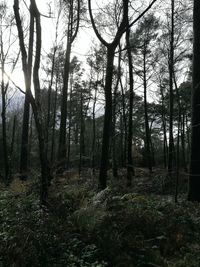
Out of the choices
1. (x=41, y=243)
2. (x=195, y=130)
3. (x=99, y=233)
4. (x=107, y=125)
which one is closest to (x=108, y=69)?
(x=107, y=125)

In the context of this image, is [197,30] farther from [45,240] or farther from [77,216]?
[45,240]

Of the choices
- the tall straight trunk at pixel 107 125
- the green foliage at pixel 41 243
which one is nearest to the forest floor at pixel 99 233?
the green foliage at pixel 41 243

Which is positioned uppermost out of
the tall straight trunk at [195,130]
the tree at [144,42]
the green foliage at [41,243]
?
the tree at [144,42]

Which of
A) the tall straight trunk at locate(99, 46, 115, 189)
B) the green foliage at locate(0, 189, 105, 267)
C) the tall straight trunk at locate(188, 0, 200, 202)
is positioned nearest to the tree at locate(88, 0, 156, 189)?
the tall straight trunk at locate(99, 46, 115, 189)

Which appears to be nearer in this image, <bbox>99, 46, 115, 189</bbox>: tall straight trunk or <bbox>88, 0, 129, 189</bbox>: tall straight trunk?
<bbox>88, 0, 129, 189</bbox>: tall straight trunk

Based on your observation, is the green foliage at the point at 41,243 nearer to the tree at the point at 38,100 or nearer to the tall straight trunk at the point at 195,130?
the tree at the point at 38,100

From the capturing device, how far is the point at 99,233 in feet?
20.8

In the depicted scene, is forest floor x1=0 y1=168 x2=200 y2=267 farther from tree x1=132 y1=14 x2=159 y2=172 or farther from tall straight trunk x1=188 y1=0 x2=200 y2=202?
tree x1=132 y1=14 x2=159 y2=172

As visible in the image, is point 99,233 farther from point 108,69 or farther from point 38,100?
point 108,69

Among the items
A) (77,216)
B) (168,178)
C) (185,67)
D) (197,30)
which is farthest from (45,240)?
(185,67)

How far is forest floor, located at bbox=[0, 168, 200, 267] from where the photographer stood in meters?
5.38

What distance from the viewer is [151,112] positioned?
1328 inches

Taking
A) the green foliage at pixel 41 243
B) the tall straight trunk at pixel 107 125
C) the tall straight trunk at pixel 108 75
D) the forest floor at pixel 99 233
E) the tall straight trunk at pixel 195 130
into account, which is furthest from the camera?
the tall straight trunk at pixel 107 125

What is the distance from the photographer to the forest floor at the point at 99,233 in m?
5.38
